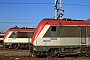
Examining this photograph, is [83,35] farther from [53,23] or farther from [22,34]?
[22,34]

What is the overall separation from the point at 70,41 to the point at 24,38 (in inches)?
518

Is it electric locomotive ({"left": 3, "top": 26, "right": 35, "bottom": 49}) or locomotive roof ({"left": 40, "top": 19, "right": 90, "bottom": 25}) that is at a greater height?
locomotive roof ({"left": 40, "top": 19, "right": 90, "bottom": 25})

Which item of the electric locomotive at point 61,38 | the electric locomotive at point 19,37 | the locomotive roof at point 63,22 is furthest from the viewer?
the electric locomotive at point 19,37

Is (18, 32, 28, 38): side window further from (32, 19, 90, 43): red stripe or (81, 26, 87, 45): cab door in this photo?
(81, 26, 87, 45): cab door

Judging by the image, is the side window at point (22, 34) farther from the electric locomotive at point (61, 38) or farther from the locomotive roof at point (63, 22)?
the locomotive roof at point (63, 22)


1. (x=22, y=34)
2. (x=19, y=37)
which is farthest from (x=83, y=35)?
(x=19, y=37)

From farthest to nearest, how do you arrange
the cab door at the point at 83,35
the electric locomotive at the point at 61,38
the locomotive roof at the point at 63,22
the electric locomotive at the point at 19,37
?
the electric locomotive at the point at 19,37, the cab door at the point at 83,35, the locomotive roof at the point at 63,22, the electric locomotive at the point at 61,38

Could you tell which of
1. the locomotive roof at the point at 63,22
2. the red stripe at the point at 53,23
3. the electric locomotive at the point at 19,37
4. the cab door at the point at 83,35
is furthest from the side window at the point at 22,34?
the cab door at the point at 83,35

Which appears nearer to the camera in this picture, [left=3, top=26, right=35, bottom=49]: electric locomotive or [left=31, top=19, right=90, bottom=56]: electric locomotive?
[left=31, top=19, right=90, bottom=56]: electric locomotive

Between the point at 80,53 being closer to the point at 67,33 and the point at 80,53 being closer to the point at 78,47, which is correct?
the point at 78,47

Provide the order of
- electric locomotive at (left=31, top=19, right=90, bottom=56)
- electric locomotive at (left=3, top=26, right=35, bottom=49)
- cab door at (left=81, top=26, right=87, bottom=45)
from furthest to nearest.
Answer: electric locomotive at (left=3, top=26, right=35, bottom=49), cab door at (left=81, top=26, right=87, bottom=45), electric locomotive at (left=31, top=19, right=90, bottom=56)

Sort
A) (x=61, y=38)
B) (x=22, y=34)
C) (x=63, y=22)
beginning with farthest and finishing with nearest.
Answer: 1. (x=22, y=34)
2. (x=63, y=22)
3. (x=61, y=38)

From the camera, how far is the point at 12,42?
27.0 metres

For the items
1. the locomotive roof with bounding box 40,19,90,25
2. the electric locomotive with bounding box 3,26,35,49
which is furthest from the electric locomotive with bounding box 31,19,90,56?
the electric locomotive with bounding box 3,26,35,49
